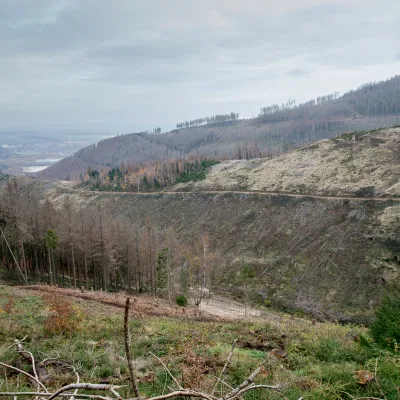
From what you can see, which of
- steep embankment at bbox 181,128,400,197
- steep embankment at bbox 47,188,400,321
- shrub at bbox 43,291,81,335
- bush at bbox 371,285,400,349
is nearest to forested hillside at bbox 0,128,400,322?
steep embankment at bbox 47,188,400,321

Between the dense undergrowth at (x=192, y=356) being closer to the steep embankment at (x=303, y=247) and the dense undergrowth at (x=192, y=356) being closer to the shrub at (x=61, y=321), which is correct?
the shrub at (x=61, y=321)

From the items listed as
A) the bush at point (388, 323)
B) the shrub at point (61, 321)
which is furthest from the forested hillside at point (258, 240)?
the bush at point (388, 323)

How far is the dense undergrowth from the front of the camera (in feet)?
19.4

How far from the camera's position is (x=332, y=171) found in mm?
73500

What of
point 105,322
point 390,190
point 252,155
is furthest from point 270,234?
point 252,155

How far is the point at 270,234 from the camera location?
62.9 meters

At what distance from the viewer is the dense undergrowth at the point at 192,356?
5922 mm

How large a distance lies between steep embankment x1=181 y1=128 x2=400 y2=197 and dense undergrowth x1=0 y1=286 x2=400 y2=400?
5573 cm

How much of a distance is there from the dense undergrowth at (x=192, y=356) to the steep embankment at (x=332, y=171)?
183 feet

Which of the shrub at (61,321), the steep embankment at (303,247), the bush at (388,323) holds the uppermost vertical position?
the shrub at (61,321)

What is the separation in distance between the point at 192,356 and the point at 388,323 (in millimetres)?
6473

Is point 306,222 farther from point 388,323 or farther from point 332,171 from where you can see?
point 388,323

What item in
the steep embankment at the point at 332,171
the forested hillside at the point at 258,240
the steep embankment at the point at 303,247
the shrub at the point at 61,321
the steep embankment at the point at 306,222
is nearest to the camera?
the shrub at the point at 61,321

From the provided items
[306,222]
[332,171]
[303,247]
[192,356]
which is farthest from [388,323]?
[332,171]
